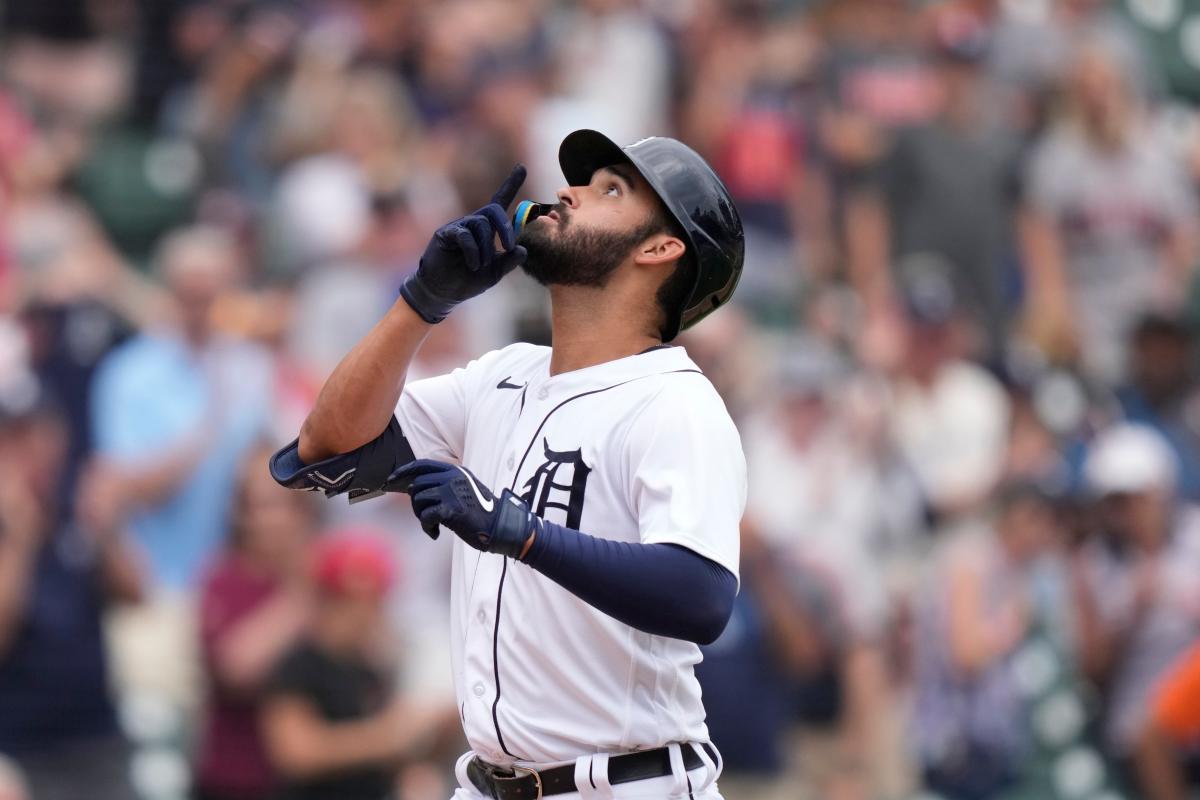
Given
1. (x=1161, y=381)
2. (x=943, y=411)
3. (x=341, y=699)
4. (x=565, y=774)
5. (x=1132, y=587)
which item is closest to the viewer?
(x=565, y=774)

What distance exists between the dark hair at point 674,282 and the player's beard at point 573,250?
0.03 metres

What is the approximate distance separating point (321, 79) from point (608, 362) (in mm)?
5950

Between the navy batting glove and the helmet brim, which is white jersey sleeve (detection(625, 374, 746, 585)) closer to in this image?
the navy batting glove

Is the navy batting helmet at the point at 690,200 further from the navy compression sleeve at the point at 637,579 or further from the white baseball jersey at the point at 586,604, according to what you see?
the navy compression sleeve at the point at 637,579

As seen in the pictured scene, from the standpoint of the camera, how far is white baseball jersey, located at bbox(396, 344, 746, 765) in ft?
11.5

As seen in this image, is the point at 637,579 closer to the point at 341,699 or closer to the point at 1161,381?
the point at 341,699

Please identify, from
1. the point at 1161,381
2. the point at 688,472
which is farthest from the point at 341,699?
the point at 1161,381

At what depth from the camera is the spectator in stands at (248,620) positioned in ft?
21.0

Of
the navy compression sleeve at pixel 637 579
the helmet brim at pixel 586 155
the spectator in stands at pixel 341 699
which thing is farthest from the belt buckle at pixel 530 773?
the spectator in stands at pixel 341 699

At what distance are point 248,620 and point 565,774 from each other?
315 cm

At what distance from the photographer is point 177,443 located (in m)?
7.21

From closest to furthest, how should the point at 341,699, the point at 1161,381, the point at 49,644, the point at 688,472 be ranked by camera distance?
the point at 688,472
the point at 49,644
the point at 341,699
the point at 1161,381

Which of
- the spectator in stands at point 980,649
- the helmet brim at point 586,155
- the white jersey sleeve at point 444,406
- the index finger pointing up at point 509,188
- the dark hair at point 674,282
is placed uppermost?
the helmet brim at point 586,155

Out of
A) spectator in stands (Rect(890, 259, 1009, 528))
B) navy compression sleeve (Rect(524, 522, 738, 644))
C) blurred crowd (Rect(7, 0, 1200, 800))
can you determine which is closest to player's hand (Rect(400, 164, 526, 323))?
navy compression sleeve (Rect(524, 522, 738, 644))
